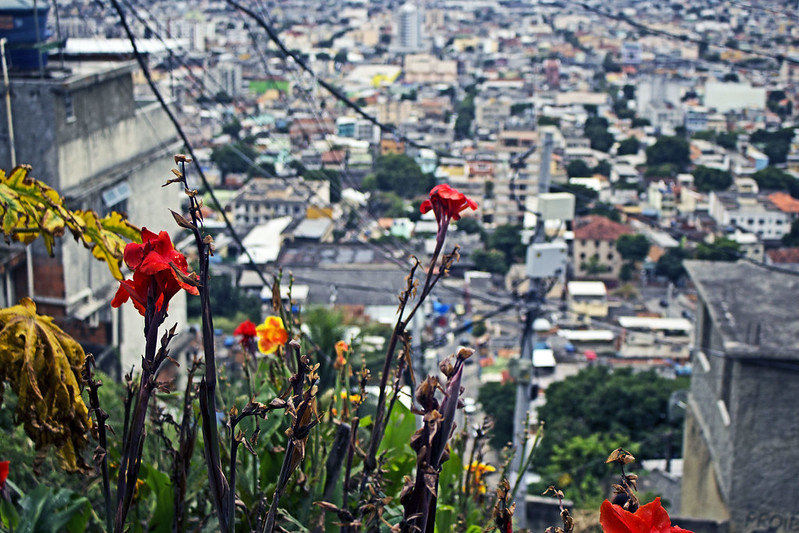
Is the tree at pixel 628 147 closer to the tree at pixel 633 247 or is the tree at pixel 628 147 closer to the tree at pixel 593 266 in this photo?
the tree at pixel 633 247

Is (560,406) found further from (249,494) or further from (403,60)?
(403,60)

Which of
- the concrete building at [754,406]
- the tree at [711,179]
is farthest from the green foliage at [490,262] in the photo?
the concrete building at [754,406]

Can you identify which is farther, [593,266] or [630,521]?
[593,266]

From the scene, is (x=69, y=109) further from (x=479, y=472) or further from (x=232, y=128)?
(x=232, y=128)

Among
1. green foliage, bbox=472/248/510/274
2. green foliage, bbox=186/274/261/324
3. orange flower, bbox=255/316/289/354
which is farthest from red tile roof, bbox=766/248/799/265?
orange flower, bbox=255/316/289/354

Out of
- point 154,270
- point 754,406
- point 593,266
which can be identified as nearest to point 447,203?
point 154,270

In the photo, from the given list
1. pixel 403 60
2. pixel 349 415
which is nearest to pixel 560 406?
pixel 349 415
